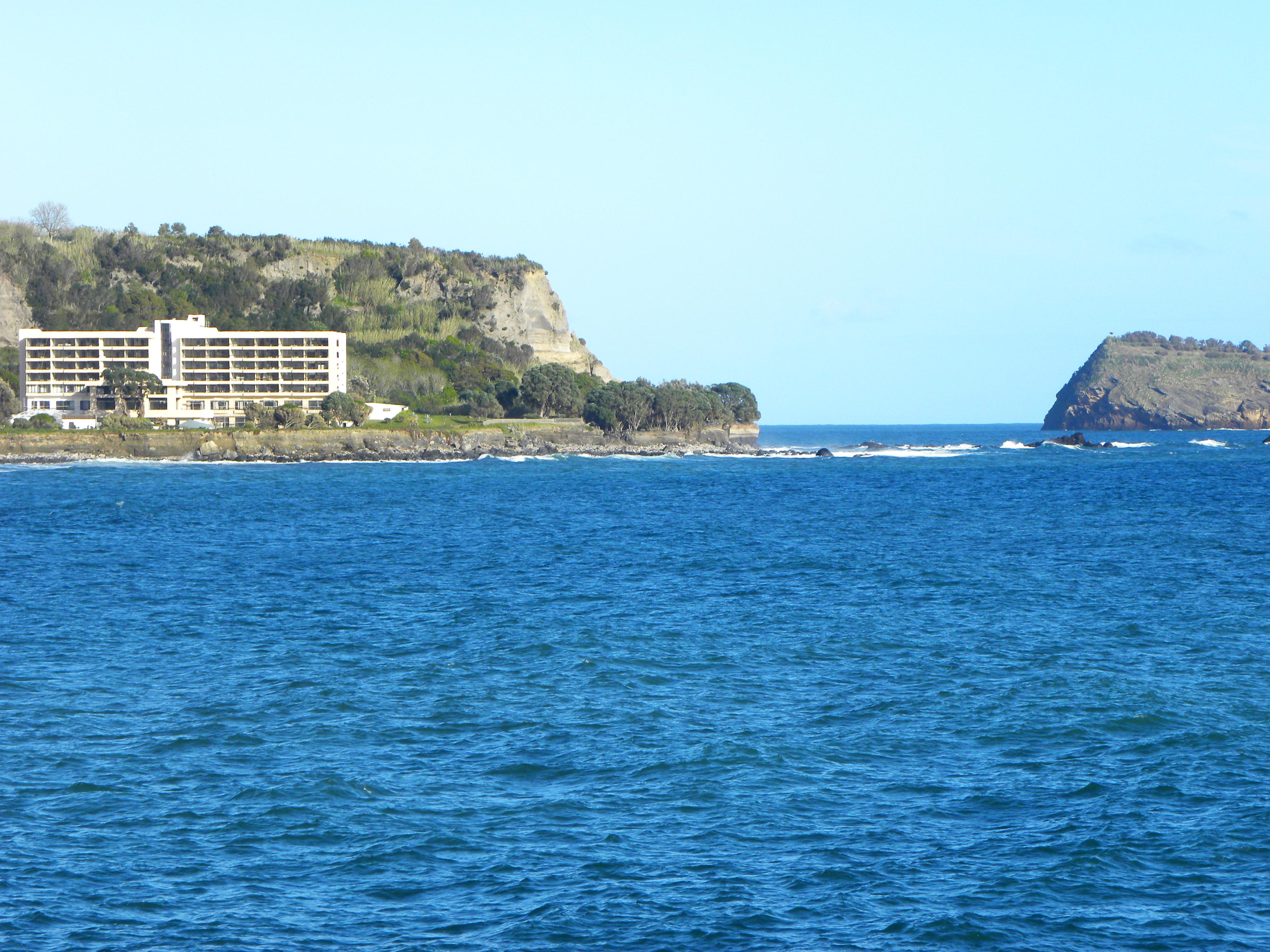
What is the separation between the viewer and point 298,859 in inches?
574

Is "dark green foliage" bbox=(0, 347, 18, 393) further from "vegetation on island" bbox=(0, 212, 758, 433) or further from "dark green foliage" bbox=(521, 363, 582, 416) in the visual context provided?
"dark green foliage" bbox=(521, 363, 582, 416)

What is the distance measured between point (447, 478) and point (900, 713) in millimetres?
76900

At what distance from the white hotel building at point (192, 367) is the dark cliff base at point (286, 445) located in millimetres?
16983

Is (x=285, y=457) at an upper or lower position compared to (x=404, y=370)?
lower

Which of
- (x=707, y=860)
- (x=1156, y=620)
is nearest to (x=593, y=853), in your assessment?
(x=707, y=860)

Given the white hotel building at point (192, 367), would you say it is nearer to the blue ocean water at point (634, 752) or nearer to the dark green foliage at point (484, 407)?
the dark green foliage at point (484, 407)

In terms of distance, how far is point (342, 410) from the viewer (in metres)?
129

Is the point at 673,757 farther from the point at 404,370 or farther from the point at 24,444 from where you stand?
the point at 404,370

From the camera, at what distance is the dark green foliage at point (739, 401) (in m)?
175

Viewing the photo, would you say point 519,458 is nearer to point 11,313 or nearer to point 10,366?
point 10,366

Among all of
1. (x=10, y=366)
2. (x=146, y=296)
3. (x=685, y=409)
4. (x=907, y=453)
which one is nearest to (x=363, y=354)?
(x=146, y=296)

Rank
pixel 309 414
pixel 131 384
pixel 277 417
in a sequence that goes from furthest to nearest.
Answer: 1. pixel 131 384
2. pixel 309 414
3. pixel 277 417

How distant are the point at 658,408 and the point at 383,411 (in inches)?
1435

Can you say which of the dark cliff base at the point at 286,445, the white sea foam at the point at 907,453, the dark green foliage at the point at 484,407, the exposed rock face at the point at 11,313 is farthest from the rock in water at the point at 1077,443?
the exposed rock face at the point at 11,313
